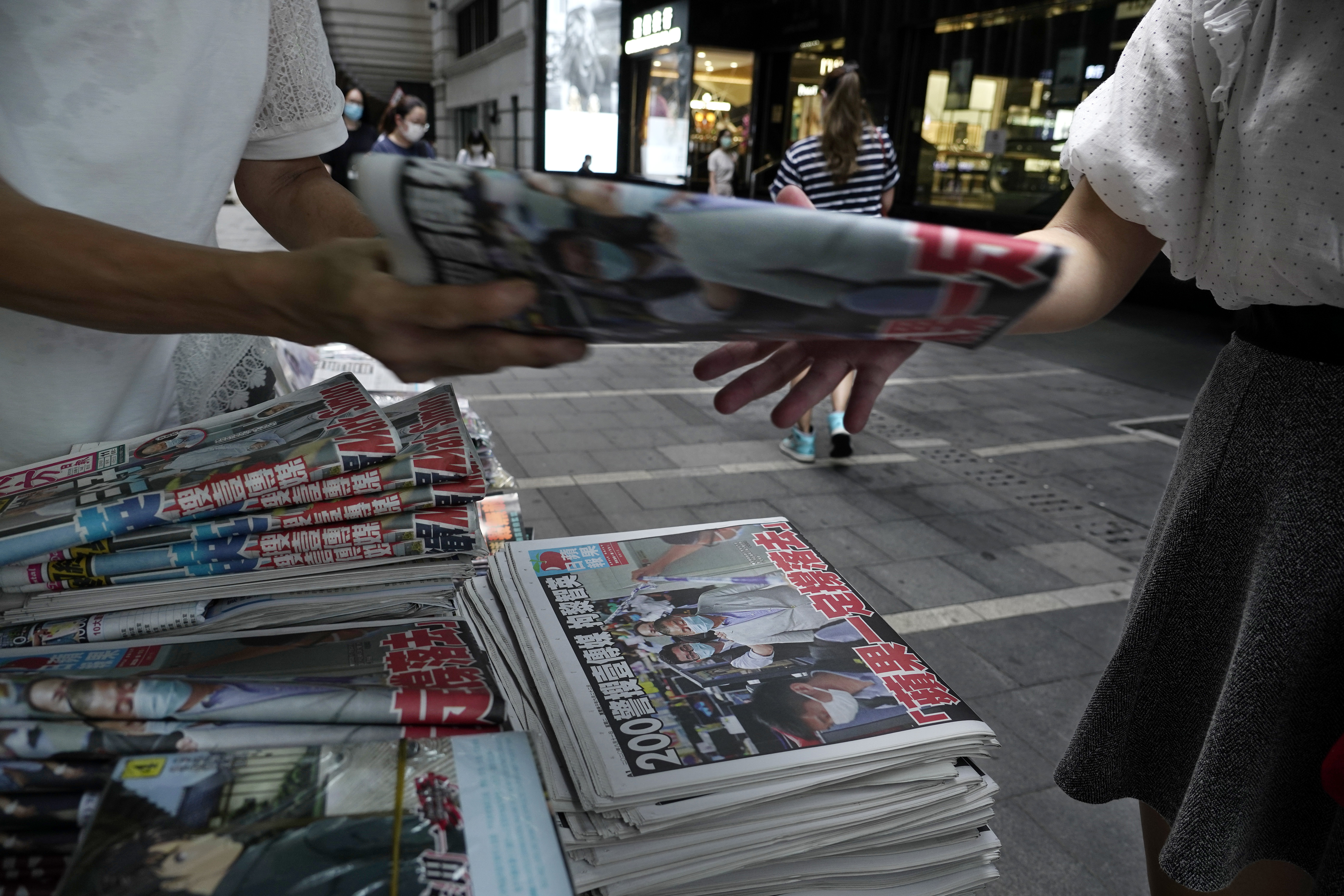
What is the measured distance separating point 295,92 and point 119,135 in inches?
11.8

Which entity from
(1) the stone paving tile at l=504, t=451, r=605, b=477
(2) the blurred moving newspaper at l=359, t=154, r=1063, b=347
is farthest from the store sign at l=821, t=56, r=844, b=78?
(2) the blurred moving newspaper at l=359, t=154, r=1063, b=347

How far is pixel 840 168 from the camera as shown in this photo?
4629mm

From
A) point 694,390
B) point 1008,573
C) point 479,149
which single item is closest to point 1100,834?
point 1008,573

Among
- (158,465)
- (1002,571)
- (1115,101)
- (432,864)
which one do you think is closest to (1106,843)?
(1002,571)

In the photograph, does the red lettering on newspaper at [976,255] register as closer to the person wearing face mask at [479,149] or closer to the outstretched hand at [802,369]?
the outstretched hand at [802,369]

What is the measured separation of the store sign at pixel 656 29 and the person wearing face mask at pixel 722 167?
2.74 metres

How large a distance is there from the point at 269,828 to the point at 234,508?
1.10 feet

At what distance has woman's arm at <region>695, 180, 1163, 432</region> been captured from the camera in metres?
0.97

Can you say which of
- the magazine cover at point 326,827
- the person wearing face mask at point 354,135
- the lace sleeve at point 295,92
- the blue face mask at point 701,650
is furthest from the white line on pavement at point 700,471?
→ the person wearing face mask at point 354,135

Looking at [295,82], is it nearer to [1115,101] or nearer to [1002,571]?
[1115,101]

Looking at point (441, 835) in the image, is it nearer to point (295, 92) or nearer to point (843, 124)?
point (295, 92)

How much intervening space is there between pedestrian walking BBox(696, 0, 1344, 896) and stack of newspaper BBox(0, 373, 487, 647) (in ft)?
1.30

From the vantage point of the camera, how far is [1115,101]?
1.09 m

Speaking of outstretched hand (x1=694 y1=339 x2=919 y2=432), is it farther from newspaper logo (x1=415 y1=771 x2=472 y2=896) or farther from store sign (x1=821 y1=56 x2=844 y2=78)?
store sign (x1=821 y1=56 x2=844 y2=78)
